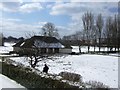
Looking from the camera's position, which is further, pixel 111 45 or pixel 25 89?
pixel 111 45

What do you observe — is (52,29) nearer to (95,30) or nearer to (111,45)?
(95,30)

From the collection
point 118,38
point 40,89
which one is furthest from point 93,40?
point 40,89

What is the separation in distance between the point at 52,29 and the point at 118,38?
74.0 ft

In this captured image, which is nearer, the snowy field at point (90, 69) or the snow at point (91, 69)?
the snow at point (91, 69)

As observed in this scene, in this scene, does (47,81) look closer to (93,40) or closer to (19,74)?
(19,74)

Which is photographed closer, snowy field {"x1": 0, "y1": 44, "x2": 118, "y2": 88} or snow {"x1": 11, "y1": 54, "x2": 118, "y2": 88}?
snow {"x1": 11, "y1": 54, "x2": 118, "y2": 88}

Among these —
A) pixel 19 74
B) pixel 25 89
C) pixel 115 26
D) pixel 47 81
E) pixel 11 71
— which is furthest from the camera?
pixel 115 26

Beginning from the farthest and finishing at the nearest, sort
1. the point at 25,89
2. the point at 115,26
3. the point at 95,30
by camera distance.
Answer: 1. the point at 95,30
2. the point at 115,26
3. the point at 25,89

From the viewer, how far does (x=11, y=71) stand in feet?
64.5

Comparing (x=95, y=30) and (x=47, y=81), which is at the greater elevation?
(x=95, y=30)

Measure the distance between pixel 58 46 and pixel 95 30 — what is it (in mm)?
20723

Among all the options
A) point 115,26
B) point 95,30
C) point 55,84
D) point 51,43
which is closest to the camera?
point 55,84

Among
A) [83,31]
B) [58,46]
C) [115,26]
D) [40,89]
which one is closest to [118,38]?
[115,26]

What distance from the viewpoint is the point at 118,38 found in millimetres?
85625
